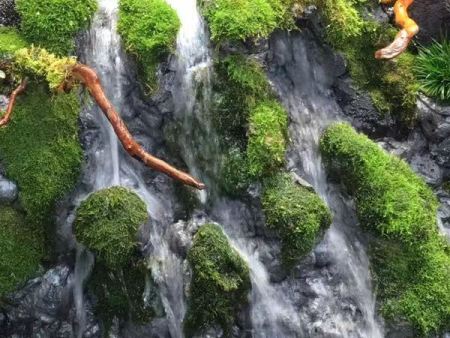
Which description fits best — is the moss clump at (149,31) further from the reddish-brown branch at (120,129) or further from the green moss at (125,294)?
the green moss at (125,294)

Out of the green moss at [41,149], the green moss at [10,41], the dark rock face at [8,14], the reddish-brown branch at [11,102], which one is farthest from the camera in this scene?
the dark rock face at [8,14]

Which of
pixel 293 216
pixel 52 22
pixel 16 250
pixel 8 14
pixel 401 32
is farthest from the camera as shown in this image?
pixel 401 32

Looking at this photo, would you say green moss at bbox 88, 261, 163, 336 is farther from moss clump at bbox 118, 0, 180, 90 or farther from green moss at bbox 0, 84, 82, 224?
→ moss clump at bbox 118, 0, 180, 90

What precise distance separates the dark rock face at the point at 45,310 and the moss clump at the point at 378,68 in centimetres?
348

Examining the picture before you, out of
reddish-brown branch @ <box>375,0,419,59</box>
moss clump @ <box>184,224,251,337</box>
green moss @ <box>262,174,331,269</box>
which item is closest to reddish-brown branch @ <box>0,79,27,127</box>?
moss clump @ <box>184,224,251,337</box>

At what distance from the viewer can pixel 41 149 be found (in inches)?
206

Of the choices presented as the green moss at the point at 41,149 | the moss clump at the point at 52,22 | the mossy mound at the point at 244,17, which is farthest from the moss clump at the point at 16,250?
the mossy mound at the point at 244,17

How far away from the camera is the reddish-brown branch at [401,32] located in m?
5.85

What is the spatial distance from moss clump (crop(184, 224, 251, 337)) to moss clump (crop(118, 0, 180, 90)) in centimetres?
157

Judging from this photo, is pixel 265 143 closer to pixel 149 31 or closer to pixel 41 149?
pixel 149 31

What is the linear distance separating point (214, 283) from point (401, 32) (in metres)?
3.19

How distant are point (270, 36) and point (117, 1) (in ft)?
5.10

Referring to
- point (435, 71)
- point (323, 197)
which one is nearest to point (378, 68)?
point (435, 71)

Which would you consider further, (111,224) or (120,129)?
(120,129)
